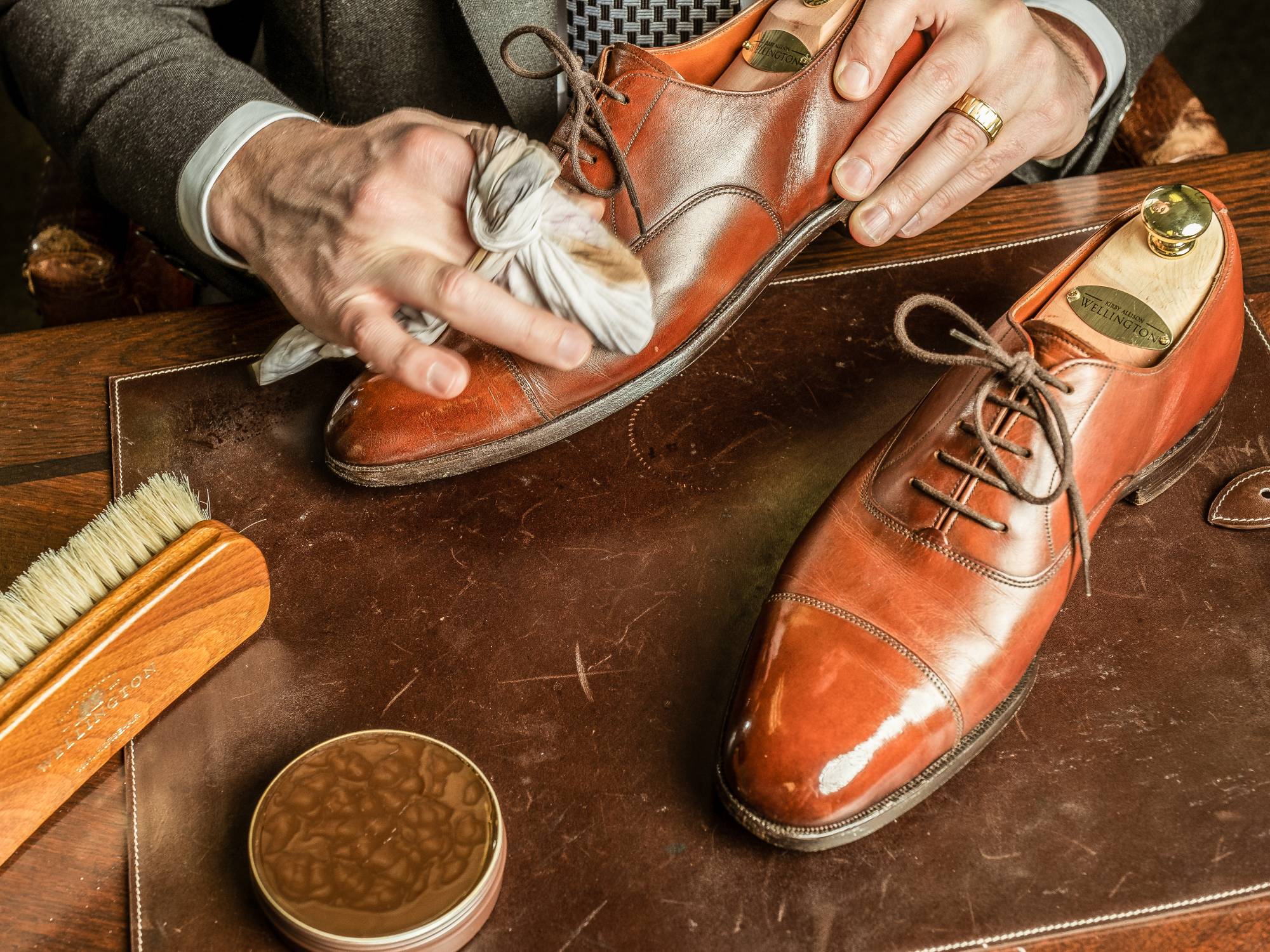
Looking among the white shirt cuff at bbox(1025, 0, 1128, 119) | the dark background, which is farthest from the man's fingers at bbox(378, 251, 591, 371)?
the dark background

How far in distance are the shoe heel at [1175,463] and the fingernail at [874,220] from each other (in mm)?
326

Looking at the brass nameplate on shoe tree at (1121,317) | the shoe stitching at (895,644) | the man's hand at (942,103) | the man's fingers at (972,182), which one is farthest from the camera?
the man's fingers at (972,182)

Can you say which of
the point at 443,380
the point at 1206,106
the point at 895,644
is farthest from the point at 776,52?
the point at 1206,106

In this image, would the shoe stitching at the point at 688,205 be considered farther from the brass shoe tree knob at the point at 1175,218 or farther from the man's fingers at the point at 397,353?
the brass shoe tree knob at the point at 1175,218

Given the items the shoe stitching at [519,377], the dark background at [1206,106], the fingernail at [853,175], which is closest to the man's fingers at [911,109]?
the fingernail at [853,175]

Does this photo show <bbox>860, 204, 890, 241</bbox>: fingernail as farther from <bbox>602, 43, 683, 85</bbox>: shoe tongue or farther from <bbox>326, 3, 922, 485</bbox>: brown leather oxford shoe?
<bbox>602, 43, 683, 85</bbox>: shoe tongue

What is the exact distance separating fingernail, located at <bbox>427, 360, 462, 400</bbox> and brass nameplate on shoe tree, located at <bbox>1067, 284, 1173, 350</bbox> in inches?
19.5

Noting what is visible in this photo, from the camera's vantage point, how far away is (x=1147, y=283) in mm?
841

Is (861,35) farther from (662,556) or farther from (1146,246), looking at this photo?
(662,556)

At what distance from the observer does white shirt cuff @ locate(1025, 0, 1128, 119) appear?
3.59 feet

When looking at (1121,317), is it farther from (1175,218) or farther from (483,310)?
(483,310)

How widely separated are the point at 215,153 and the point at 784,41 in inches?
20.7

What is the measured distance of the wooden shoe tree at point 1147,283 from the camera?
2.68 feet

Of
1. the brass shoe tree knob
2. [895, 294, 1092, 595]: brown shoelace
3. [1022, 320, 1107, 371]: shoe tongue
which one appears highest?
the brass shoe tree knob
